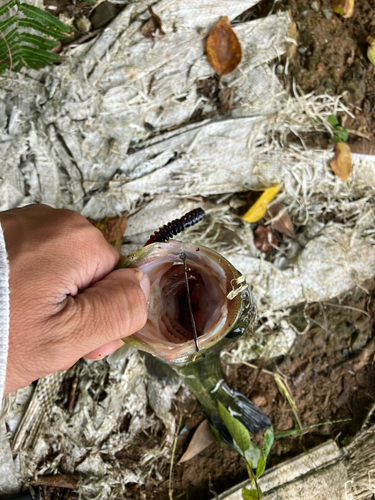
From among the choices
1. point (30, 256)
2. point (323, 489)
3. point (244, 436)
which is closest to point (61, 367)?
point (30, 256)

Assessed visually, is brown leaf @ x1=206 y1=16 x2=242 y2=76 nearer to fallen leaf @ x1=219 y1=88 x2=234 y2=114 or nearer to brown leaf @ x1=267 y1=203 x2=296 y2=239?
fallen leaf @ x1=219 y1=88 x2=234 y2=114

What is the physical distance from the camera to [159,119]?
187 centimetres

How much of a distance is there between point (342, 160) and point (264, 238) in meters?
0.54

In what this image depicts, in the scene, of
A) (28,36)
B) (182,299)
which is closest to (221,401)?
(182,299)

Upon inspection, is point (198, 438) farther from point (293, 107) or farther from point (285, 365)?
point (293, 107)

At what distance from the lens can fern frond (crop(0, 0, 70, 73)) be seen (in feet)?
4.97

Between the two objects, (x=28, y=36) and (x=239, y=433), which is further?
(x=239, y=433)

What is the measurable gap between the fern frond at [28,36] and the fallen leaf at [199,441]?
1742 millimetres

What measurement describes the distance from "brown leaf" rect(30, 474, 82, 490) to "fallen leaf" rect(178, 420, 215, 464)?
47 centimetres

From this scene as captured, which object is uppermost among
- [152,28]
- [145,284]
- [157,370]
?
[152,28]

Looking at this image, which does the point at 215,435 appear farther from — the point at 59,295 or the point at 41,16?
the point at 41,16

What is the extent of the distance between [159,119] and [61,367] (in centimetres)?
125

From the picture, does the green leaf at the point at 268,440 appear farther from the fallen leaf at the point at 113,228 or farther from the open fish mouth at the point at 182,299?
the fallen leaf at the point at 113,228

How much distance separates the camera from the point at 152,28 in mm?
1809
